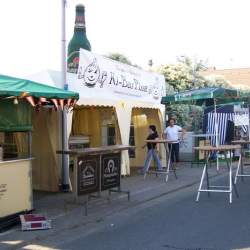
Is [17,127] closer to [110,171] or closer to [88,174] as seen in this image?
[88,174]

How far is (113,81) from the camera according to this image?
45.2 ft

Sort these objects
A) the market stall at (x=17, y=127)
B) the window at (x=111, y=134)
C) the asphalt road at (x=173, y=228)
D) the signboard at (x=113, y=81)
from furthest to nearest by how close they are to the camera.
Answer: the window at (x=111, y=134), the signboard at (x=113, y=81), the market stall at (x=17, y=127), the asphalt road at (x=173, y=228)

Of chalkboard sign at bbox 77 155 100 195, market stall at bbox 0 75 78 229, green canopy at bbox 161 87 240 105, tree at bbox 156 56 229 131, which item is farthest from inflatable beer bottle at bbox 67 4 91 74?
tree at bbox 156 56 229 131

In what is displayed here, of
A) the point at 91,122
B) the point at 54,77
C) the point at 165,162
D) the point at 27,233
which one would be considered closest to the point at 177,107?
the point at 165,162

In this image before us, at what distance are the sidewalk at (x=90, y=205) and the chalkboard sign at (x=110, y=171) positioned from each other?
0.40 metres

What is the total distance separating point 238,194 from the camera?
36.4 ft

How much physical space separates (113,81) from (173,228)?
6.73 meters

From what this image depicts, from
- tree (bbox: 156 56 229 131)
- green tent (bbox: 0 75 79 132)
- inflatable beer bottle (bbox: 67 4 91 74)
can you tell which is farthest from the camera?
tree (bbox: 156 56 229 131)

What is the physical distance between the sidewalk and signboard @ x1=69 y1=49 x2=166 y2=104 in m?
2.47

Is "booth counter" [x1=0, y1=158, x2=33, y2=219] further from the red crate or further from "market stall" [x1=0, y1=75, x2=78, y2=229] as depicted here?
the red crate

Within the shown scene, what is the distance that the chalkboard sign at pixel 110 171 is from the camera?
972 cm

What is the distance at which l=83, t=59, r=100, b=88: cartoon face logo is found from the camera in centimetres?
1245

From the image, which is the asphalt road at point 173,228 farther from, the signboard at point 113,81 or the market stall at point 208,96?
the market stall at point 208,96

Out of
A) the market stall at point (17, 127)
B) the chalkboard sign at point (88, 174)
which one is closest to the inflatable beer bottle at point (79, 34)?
the chalkboard sign at point (88, 174)
